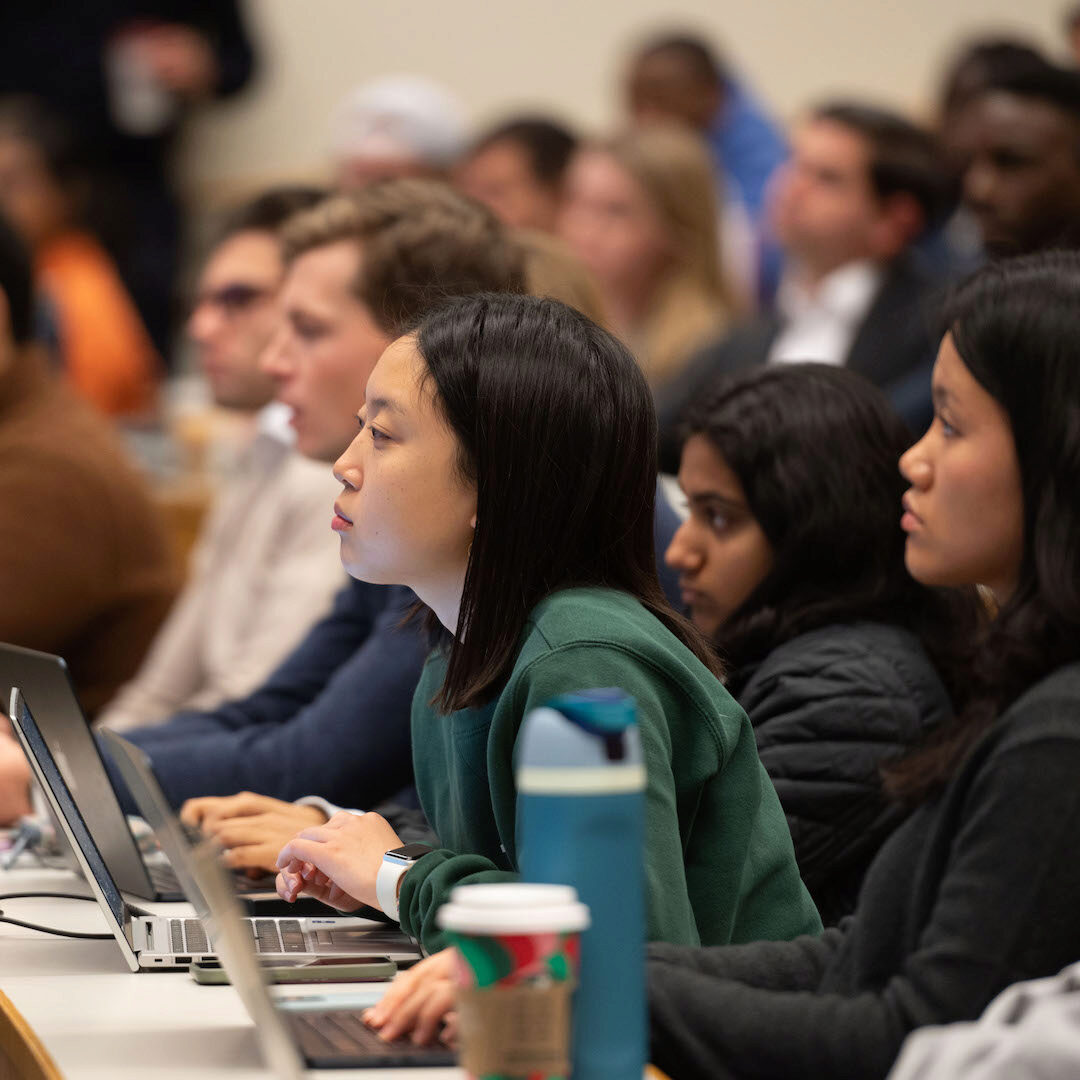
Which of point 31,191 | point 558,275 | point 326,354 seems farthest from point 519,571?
point 31,191

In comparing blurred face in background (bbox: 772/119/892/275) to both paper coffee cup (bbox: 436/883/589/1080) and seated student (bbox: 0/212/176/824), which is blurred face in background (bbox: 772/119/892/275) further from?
paper coffee cup (bbox: 436/883/589/1080)

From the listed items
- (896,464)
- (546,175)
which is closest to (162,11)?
(546,175)

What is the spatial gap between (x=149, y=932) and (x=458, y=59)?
482 centimetres

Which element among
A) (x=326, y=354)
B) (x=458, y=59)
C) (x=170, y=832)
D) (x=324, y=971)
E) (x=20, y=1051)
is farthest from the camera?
(x=458, y=59)

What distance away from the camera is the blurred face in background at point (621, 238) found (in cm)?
425

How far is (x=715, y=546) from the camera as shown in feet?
5.94

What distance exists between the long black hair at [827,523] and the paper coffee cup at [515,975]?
0.78m

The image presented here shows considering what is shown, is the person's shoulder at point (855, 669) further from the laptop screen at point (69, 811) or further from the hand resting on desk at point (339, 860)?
the laptop screen at point (69, 811)

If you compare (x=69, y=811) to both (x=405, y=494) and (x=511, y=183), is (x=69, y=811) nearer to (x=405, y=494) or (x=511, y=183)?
(x=405, y=494)

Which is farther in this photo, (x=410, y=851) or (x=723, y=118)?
(x=723, y=118)

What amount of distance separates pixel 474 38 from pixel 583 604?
16.0 feet

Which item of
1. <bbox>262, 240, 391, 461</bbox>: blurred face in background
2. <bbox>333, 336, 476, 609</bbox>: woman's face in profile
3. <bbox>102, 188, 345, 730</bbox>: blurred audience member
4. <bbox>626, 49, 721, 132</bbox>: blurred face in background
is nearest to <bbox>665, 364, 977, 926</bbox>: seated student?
<bbox>333, 336, 476, 609</bbox>: woman's face in profile

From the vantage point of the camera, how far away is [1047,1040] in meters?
0.97

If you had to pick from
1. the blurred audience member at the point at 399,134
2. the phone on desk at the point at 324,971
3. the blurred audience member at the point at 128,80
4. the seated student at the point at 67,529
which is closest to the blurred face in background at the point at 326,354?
the seated student at the point at 67,529
